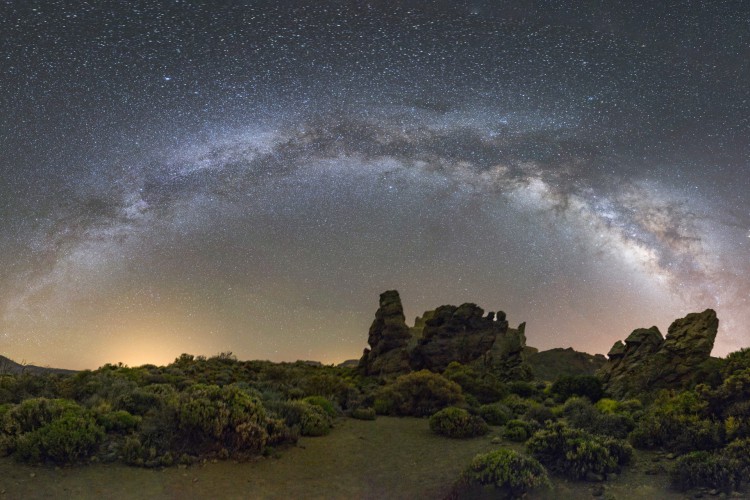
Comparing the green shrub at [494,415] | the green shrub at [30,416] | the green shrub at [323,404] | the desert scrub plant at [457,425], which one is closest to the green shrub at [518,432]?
the desert scrub plant at [457,425]

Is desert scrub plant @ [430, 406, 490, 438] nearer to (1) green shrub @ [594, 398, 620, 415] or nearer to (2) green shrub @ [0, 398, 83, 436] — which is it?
(1) green shrub @ [594, 398, 620, 415]

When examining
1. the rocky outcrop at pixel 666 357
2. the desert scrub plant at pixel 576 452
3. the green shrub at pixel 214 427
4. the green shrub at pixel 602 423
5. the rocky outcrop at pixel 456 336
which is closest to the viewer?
the desert scrub plant at pixel 576 452

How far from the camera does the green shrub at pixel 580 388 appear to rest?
952 inches

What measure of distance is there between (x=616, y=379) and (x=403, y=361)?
14548 millimetres

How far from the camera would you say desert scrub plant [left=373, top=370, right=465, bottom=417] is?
2044 cm

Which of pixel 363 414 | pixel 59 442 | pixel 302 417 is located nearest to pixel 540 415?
pixel 363 414

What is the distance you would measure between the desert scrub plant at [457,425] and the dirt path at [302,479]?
1.49 meters

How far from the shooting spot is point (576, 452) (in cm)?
1226

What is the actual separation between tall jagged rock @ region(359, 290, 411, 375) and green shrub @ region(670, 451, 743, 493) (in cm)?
2399

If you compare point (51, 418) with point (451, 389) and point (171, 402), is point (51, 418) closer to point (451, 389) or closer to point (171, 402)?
point (171, 402)

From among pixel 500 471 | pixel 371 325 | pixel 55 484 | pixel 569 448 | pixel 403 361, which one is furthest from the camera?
pixel 371 325

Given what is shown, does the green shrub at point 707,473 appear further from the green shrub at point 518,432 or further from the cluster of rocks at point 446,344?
the cluster of rocks at point 446,344

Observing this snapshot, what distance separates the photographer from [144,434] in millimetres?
12828

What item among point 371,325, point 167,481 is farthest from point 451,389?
point 371,325
